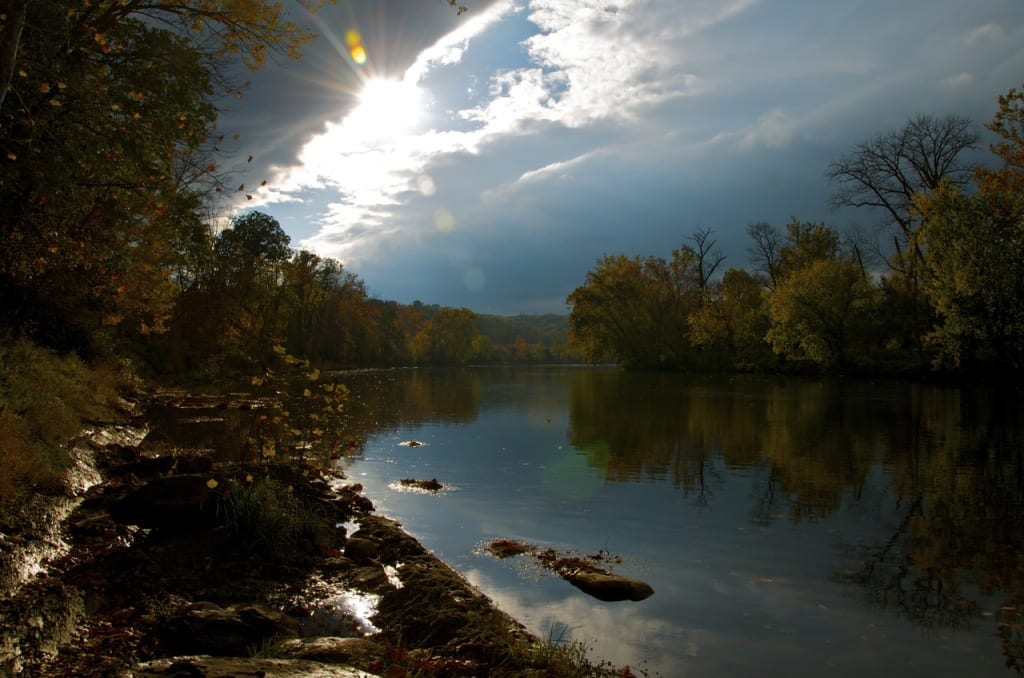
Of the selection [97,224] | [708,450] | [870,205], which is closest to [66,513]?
[97,224]

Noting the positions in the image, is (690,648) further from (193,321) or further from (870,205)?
(870,205)

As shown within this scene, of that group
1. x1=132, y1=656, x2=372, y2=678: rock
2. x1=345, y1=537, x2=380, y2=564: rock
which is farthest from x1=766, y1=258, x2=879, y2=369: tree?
x1=132, y1=656, x2=372, y2=678: rock

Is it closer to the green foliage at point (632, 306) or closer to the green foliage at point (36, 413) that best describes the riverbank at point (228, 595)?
the green foliage at point (36, 413)

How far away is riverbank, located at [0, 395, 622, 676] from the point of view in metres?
5.35

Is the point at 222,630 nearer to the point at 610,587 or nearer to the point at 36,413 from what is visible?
the point at 610,587

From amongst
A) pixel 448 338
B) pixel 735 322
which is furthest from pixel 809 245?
pixel 448 338

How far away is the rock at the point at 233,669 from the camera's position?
13.9 feet

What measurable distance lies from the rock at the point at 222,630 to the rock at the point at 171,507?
10.6 feet

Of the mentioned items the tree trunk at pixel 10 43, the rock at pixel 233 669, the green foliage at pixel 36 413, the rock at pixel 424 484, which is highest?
the tree trunk at pixel 10 43

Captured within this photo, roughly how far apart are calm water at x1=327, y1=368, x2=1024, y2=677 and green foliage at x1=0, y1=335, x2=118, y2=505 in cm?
582

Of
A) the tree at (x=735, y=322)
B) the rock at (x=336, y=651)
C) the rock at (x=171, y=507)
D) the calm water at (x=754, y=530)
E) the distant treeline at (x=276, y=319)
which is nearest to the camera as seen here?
the rock at (x=336, y=651)

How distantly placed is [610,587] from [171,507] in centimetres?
642

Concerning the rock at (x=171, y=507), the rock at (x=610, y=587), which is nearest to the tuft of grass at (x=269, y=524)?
the rock at (x=171, y=507)

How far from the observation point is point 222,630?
19.0 feet
